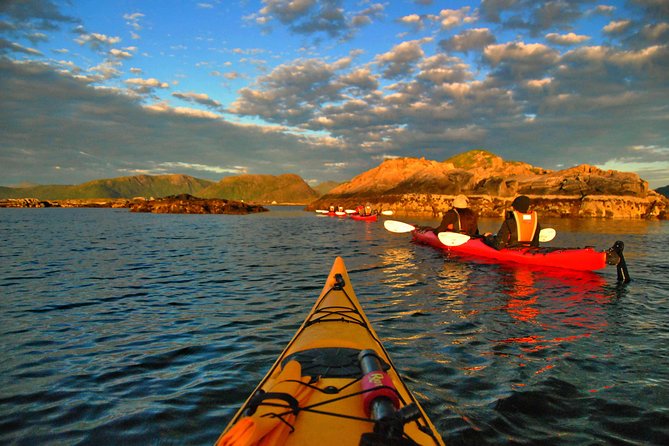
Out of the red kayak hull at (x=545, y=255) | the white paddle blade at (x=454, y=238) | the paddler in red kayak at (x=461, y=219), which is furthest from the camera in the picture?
the paddler in red kayak at (x=461, y=219)

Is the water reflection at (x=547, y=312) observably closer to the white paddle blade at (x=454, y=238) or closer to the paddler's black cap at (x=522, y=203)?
the paddler's black cap at (x=522, y=203)

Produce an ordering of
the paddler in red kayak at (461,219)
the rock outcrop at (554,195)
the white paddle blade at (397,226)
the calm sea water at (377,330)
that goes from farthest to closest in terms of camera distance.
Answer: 1. the rock outcrop at (554,195)
2. the white paddle blade at (397,226)
3. the paddler in red kayak at (461,219)
4. the calm sea water at (377,330)

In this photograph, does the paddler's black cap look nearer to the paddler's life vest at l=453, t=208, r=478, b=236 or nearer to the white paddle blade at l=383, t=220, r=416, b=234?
the paddler's life vest at l=453, t=208, r=478, b=236

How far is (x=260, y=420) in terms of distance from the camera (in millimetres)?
2438

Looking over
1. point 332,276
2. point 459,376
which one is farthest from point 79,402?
point 459,376

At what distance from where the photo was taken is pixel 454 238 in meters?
16.3

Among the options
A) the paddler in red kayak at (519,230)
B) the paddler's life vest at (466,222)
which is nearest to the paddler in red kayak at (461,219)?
the paddler's life vest at (466,222)

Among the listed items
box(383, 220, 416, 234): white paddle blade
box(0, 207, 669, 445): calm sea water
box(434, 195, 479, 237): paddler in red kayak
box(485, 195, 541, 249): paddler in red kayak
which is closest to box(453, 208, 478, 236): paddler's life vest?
box(434, 195, 479, 237): paddler in red kayak

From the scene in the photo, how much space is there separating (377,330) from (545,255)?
29.7 ft

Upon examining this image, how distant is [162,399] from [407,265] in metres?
11.9

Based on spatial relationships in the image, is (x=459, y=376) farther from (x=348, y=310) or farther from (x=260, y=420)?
(x=260, y=420)

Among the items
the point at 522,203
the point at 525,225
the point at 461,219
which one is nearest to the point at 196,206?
the point at 461,219

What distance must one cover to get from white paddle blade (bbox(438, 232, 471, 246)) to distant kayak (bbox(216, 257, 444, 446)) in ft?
42.8

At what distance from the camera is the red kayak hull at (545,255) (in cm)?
1214
